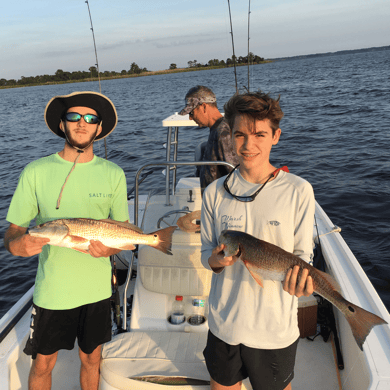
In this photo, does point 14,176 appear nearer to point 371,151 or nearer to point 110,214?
point 110,214

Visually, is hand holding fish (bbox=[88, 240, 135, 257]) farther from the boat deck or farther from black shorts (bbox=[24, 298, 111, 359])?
the boat deck

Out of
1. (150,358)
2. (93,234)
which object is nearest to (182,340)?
(150,358)

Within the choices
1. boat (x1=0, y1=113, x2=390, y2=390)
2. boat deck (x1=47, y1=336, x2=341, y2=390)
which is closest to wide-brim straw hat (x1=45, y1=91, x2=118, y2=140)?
boat (x1=0, y1=113, x2=390, y2=390)

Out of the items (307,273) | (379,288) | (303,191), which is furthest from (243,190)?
(379,288)

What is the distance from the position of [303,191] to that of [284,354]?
0.93 meters

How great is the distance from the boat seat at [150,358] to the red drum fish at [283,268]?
143 centimetres

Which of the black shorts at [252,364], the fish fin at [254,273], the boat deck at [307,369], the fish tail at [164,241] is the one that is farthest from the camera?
the boat deck at [307,369]

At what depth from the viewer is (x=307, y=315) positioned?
141 inches

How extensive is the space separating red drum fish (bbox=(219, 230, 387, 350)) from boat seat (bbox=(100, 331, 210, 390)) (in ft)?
4.71

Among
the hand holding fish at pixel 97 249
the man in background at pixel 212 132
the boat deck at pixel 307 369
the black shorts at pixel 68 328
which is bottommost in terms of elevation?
the boat deck at pixel 307 369

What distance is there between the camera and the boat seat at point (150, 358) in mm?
2832

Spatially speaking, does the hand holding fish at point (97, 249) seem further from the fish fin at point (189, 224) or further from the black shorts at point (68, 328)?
the fish fin at point (189, 224)

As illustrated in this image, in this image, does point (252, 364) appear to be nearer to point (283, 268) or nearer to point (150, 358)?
point (283, 268)

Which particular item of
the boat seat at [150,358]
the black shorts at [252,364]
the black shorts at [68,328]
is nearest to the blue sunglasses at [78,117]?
the black shorts at [68,328]
